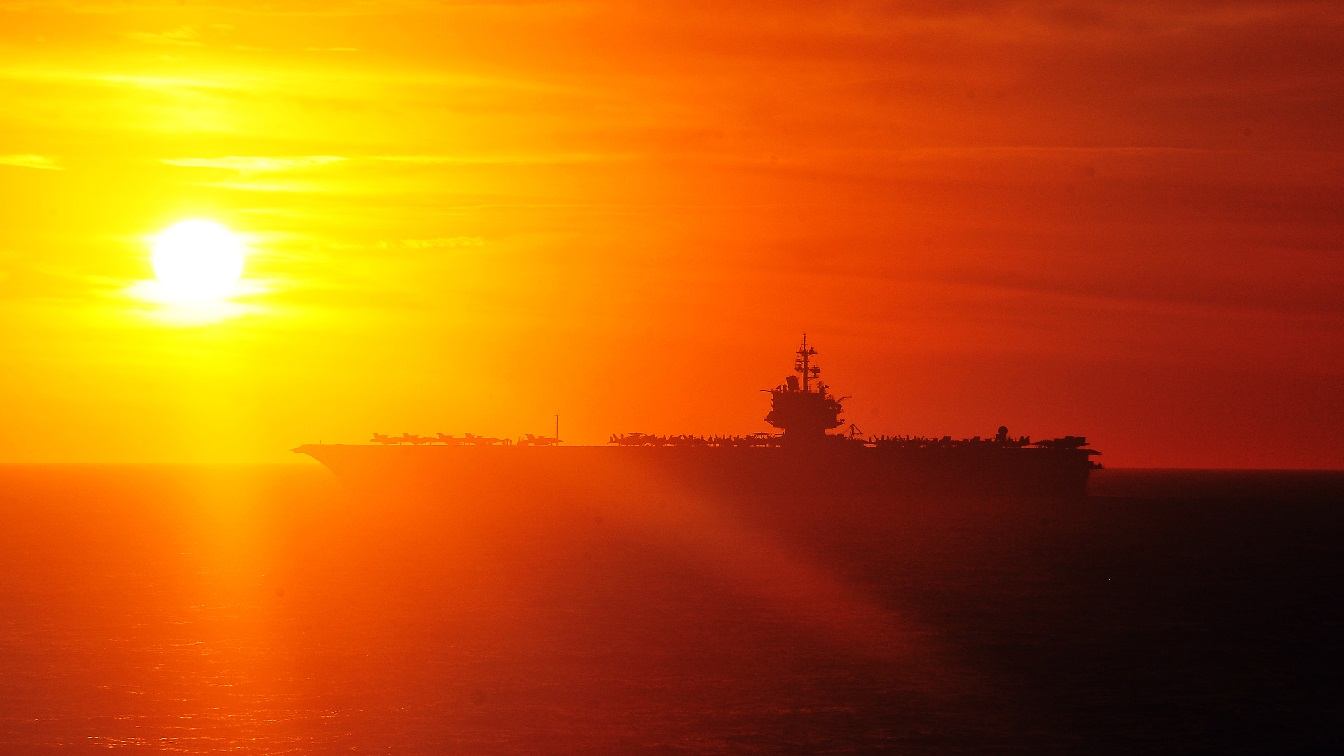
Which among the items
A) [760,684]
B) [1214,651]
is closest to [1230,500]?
[1214,651]

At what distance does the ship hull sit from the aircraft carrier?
0.07 meters

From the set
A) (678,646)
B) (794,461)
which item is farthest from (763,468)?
(678,646)

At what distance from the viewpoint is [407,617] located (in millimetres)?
41875

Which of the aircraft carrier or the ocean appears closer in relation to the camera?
the ocean

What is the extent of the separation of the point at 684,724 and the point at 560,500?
291ft

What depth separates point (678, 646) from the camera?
117 feet

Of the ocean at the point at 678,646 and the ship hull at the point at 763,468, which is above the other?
the ship hull at the point at 763,468

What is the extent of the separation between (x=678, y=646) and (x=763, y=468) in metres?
50.7

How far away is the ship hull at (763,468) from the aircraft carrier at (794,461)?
0.07 metres

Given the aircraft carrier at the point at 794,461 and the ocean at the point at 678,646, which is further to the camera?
the aircraft carrier at the point at 794,461

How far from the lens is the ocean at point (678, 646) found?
2611 centimetres

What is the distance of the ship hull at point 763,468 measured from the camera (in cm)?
8556

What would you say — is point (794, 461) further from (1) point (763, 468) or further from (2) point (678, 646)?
(2) point (678, 646)

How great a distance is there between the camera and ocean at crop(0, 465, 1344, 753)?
26109 millimetres
